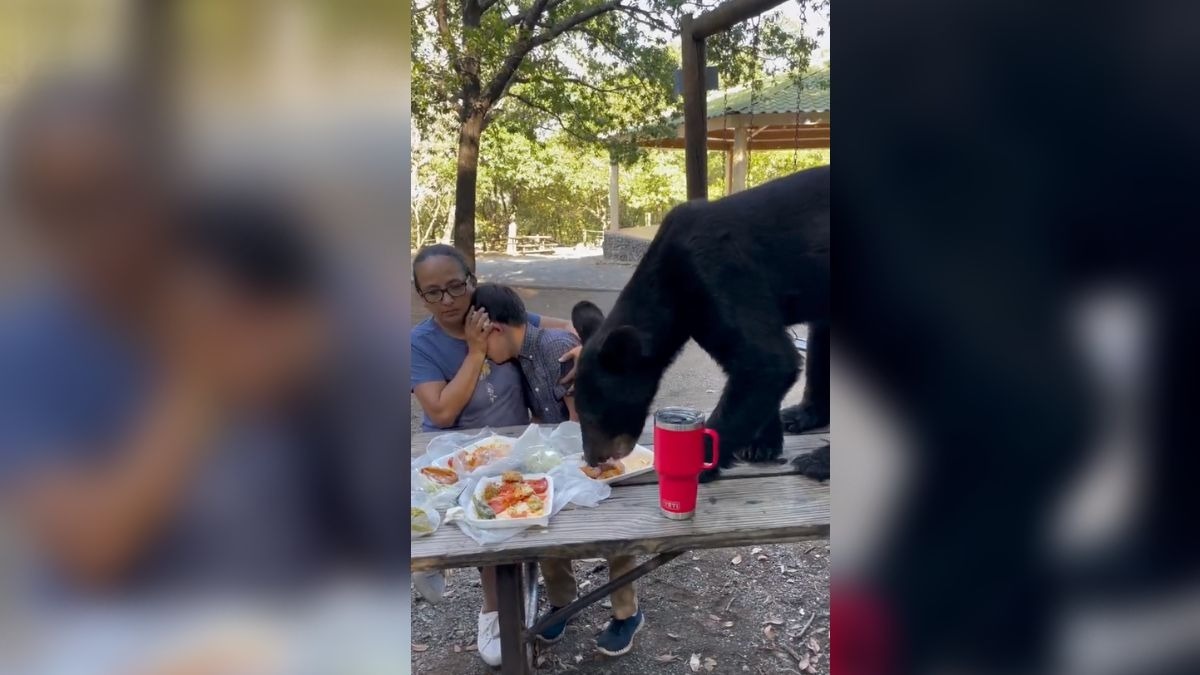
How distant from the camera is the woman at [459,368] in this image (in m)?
2.62

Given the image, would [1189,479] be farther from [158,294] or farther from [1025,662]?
[158,294]

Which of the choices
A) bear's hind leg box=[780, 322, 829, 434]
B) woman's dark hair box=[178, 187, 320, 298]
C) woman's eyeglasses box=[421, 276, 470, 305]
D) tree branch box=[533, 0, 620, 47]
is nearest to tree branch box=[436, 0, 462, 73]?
tree branch box=[533, 0, 620, 47]

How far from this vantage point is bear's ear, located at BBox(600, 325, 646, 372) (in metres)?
2.45

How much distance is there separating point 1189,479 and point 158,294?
3.86ft

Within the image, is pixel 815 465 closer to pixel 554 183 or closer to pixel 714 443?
pixel 714 443

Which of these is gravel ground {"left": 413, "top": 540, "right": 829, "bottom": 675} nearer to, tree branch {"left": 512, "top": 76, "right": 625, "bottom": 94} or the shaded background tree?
the shaded background tree

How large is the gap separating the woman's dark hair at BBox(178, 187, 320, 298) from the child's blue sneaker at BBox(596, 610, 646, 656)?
8.63 ft

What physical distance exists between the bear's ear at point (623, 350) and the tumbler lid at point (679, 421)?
1.79ft

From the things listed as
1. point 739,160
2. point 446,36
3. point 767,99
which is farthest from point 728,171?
point 446,36

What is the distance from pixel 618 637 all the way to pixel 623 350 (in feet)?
4.26

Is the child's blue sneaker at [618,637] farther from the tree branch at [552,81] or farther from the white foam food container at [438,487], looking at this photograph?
the tree branch at [552,81]

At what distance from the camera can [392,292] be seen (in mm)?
734

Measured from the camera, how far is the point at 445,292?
8.52 feet

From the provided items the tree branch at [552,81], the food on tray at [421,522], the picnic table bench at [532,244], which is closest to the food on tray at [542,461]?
the food on tray at [421,522]
